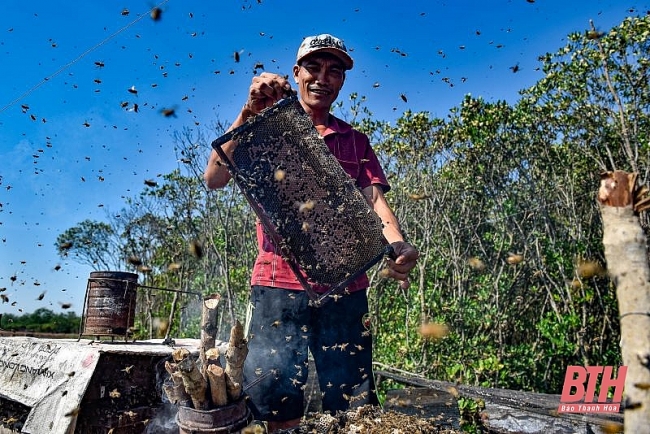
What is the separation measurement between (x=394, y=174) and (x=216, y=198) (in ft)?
15.5

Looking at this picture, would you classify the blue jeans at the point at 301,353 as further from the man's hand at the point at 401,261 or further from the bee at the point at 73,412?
the bee at the point at 73,412

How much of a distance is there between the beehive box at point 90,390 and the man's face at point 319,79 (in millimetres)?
2385

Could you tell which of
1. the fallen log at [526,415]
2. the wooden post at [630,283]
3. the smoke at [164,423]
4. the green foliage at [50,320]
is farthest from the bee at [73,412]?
the green foliage at [50,320]

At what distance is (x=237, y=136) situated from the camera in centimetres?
322

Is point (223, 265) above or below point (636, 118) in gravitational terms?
below

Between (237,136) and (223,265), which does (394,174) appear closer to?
(223,265)

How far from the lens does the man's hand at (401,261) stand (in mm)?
3062

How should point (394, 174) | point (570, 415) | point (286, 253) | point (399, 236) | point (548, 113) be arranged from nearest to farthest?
point (286, 253) < point (399, 236) < point (570, 415) < point (548, 113) < point (394, 174)

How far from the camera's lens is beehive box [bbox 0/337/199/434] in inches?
155

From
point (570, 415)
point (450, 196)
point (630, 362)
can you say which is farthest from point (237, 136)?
point (450, 196)

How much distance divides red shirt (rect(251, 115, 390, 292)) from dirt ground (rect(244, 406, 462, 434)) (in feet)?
2.88

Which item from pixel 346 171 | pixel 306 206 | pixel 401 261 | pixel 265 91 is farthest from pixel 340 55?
pixel 401 261

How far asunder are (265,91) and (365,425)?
214 centimetres

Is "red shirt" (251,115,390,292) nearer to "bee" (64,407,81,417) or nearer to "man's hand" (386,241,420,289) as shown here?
"man's hand" (386,241,420,289)
